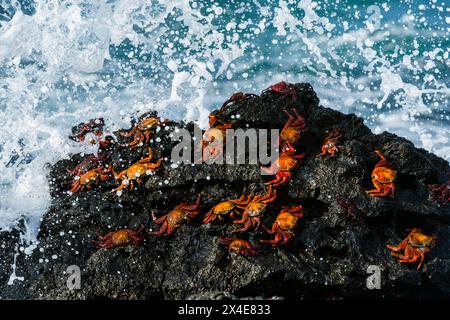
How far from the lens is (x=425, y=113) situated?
11.5 metres

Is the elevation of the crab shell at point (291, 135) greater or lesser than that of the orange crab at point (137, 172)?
greater

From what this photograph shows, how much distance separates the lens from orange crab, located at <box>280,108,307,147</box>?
12.9ft

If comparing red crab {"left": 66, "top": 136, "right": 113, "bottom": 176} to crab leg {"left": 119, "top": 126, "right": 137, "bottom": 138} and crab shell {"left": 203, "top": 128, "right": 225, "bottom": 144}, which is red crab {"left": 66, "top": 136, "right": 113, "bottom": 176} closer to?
crab leg {"left": 119, "top": 126, "right": 137, "bottom": 138}

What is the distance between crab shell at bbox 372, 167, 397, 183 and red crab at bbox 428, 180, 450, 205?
54 cm

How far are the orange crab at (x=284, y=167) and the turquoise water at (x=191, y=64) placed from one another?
1696 millimetres

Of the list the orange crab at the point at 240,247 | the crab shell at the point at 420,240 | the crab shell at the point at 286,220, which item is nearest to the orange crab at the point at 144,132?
the orange crab at the point at 240,247

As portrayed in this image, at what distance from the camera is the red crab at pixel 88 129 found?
4832 mm

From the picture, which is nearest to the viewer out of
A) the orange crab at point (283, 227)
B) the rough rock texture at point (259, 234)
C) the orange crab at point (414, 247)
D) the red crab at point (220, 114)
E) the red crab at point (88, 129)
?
the rough rock texture at point (259, 234)

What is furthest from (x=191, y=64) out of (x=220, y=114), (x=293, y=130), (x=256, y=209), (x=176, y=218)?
(x=256, y=209)

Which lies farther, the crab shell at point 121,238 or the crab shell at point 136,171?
the crab shell at point 136,171

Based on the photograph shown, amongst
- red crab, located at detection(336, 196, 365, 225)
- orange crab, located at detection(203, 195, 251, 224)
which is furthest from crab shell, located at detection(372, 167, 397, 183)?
orange crab, located at detection(203, 195, 251, 224)

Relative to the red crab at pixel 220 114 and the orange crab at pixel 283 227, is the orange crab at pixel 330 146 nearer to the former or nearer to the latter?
the orange crab at pixel 283 227

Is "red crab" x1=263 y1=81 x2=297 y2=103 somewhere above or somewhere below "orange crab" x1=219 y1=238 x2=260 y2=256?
above

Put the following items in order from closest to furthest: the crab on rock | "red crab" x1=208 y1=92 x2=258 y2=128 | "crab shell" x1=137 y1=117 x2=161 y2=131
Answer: the crab on rock < "red crab" x1=208 y1=92 x2=258 y2=128 < "crab shell" x1=137 y1=117 x2=161 y2=131
